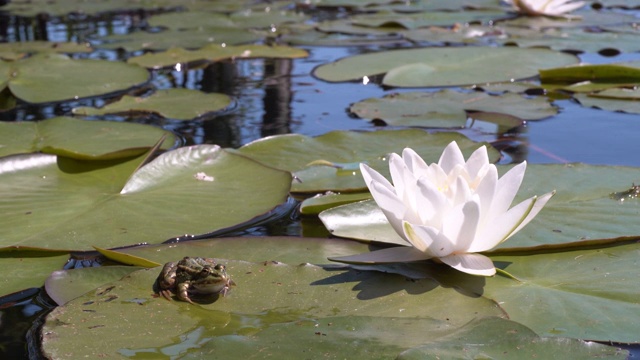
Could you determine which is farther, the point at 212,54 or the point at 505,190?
the point at 212,54

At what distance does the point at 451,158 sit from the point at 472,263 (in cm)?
21

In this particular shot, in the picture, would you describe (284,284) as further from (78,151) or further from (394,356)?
(78,151)

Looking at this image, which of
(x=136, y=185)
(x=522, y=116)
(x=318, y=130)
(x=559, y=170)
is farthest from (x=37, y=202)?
(x=522, y=116)

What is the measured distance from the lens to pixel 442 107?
2.65m

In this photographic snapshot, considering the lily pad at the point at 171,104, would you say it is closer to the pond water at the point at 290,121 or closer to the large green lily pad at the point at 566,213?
the pond water at the point at 290,121

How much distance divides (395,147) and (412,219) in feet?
2.60

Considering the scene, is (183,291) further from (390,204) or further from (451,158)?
(451,158)

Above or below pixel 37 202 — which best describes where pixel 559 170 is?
above

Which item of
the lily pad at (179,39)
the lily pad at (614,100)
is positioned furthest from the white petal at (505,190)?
the lily pad at (179,39)

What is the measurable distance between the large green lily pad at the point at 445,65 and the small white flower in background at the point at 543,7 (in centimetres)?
138

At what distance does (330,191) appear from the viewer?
6.06 feet

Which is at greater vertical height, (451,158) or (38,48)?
(451,158)

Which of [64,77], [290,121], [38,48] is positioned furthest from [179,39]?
[290,121]

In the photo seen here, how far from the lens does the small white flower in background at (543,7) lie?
4.75m
